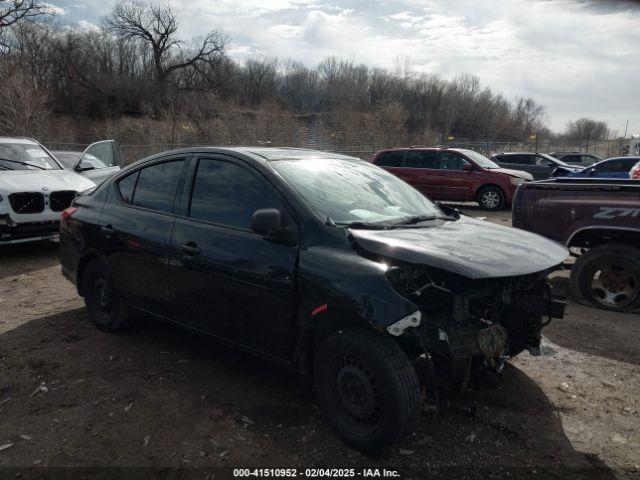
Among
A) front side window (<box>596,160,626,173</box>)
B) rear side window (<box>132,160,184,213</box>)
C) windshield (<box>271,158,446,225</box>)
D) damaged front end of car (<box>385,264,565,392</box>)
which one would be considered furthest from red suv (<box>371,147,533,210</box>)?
damaged front end of car (<box>385,264,565,392</box>)

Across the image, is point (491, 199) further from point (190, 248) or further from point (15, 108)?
point (15, 108)

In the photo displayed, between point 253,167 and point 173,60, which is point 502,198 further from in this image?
point 173,60

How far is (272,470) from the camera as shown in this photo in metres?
2.69

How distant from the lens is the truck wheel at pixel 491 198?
557 inches

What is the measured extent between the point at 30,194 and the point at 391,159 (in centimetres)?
1021

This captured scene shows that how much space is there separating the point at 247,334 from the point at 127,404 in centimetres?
91

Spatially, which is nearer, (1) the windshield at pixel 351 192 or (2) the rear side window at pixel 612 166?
(1) the windshield at pixel 351 192

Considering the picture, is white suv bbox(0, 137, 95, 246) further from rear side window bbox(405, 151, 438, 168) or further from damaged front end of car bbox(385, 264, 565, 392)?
rear side window bbox(405, 151, 438, 168)

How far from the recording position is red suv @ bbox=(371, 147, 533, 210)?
1419 cm

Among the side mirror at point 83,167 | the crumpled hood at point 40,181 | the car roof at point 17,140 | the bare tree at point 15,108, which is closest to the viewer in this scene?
the crumpled hood at point 40,181

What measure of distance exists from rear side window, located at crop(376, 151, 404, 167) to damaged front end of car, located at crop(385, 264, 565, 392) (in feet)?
39.9

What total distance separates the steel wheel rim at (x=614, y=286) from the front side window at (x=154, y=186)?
4478 mm

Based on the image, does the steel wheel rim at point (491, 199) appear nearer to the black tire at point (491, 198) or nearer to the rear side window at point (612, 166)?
the black tire at point (491, 198)

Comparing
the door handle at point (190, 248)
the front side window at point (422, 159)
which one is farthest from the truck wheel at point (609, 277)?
the front side window at point (422, 159)
